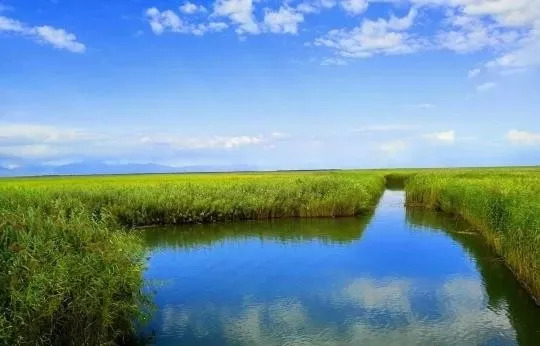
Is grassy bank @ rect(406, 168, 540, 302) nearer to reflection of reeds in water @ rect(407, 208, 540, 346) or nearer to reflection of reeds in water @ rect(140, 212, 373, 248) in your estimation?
reflection of reeds in water @ rect(407, 208, 540, 346)

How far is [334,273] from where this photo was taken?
38.2ft

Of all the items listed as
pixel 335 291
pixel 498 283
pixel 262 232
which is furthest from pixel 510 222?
pixel 262 232

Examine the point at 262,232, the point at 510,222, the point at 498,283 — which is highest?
the point at 510,222

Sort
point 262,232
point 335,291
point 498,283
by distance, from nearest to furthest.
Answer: point 335,291
point 498,283
point 262,232

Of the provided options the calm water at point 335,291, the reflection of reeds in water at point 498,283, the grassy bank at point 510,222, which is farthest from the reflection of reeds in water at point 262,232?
the grassy bank at point 510,222

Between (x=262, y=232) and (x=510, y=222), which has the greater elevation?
(x=510, y=222)

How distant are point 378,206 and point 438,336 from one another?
2028 centimetres

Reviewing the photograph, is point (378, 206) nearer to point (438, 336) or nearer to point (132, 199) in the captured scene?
point (132, 199)

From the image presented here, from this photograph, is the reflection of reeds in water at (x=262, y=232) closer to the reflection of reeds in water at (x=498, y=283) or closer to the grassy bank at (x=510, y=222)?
the reflection of reeds in water at (x=498, y=283)

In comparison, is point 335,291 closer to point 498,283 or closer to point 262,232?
point 498,283

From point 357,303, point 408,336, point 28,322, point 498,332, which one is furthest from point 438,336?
point 28,322

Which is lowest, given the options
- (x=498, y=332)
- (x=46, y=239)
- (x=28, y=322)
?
(x=498, y=332)

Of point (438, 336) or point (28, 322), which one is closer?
point (28, 322)

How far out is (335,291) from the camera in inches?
395
